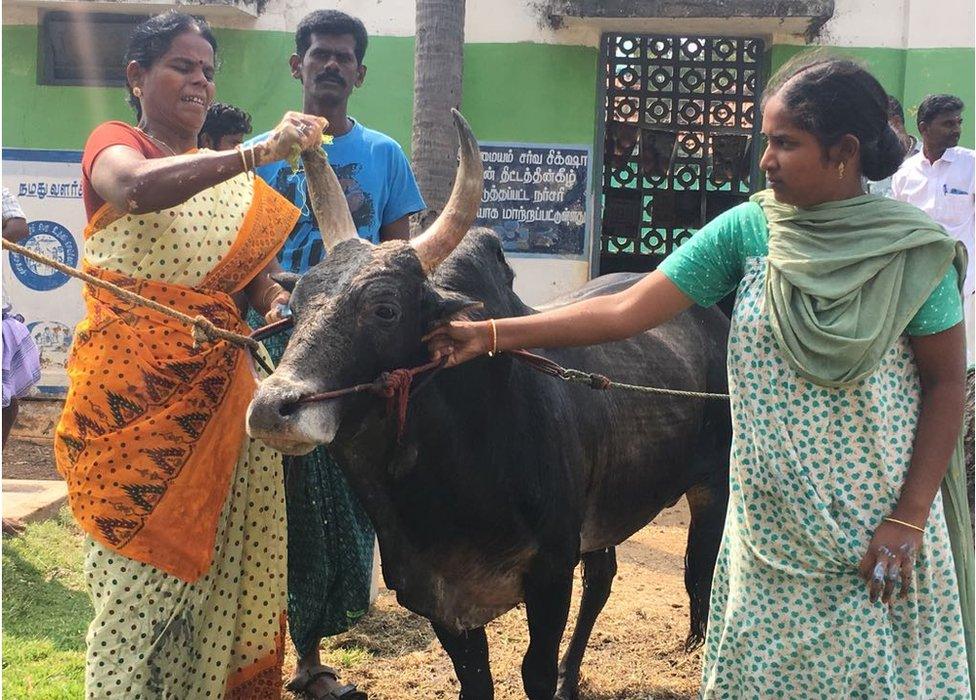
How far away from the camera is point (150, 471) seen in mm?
3129

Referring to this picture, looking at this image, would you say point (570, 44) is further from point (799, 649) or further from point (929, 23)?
point (799, 649)

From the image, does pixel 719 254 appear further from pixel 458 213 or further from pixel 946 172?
pixel 946 172

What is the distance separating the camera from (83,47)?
28.9 feet

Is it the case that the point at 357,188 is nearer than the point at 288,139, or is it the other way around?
the point at 288,139

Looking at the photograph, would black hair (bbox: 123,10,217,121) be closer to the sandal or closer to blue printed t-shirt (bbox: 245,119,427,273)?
blue printed t-shirt (bbox: 245,119,427,273)

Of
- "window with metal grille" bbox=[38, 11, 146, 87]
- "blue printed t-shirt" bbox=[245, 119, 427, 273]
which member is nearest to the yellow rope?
"blue printed t-shirt" bbox=[245, 119, 427, 273]

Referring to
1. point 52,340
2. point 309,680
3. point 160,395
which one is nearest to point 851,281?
point 160,395

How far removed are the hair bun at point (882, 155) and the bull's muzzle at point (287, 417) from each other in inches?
52.9

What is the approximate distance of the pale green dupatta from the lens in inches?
92.5

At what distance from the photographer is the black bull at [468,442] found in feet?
9.13

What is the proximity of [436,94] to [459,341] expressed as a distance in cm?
398

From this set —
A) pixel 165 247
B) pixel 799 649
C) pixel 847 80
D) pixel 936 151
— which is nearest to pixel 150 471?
pixel 165 247

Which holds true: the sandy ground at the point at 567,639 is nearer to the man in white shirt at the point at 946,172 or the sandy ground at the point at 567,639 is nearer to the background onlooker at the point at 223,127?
the background onlooker at the point at 223,127

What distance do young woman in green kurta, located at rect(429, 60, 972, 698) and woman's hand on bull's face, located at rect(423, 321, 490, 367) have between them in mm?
662
